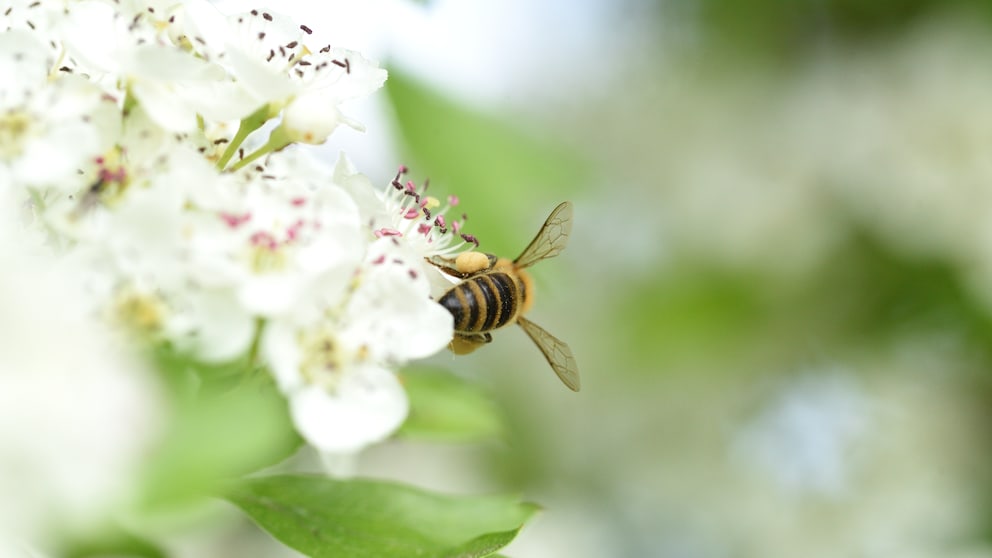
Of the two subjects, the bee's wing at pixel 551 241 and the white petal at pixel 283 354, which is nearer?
the white petal at pixel 283 354

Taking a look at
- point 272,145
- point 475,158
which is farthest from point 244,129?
point 475,158

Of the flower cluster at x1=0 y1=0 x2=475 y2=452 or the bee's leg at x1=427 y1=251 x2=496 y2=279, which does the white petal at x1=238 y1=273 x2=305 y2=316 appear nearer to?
the flower cluster at x1=0 y1=0 x2=475 y2=452

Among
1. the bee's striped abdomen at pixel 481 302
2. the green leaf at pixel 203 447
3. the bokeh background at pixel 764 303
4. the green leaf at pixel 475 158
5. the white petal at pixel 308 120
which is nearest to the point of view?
the green leaf at pixel 203 447

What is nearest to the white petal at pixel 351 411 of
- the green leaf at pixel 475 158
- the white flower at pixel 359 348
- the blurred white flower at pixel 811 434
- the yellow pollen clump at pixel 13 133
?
the white flower at pixel 359 348

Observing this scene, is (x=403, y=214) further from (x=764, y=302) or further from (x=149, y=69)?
(x=764, y=302)

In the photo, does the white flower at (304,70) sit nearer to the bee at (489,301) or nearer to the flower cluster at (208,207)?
the flower cluster at (208,207)

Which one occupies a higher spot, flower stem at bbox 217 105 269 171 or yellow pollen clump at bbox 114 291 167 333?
flower stem at bbox 217 105 269 171

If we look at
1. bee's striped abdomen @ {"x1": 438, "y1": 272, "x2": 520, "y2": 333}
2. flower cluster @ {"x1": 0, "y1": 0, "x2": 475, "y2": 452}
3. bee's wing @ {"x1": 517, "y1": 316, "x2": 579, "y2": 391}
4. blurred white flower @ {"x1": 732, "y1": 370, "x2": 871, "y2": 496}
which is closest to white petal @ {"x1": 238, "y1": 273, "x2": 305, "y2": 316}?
flower cluster @ {"x1": 0, "y1": 0, "x2": 475, "y2": 452}
